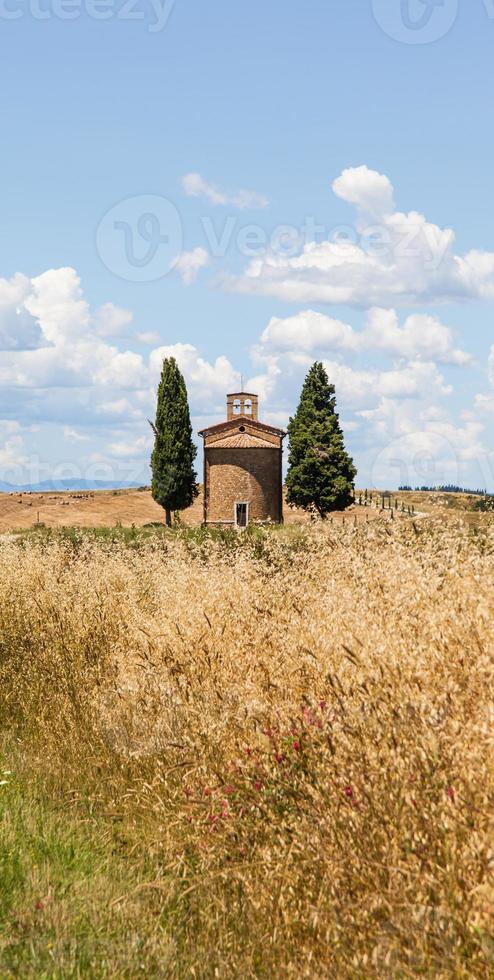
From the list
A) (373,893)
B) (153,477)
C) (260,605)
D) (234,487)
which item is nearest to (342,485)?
Result: (234,487)

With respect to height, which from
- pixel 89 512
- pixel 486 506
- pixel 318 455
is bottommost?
pixel 89 512

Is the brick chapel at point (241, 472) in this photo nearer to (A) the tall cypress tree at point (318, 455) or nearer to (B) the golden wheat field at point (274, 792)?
(A) the tall cypress tree at point (318, 455)

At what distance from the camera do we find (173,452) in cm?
5741

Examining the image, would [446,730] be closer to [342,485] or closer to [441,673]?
[441,673]

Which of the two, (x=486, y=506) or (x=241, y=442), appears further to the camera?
(x=241, y=442)

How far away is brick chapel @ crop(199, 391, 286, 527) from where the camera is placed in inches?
2124

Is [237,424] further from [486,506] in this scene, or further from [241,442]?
[486,506]

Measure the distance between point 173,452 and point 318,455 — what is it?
10.3 metres

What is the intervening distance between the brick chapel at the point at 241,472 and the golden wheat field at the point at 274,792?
46.0 metres

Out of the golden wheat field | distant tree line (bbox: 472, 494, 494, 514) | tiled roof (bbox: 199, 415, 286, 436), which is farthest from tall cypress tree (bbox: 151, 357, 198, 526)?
the golden wheat field

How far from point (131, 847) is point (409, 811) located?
103 inches

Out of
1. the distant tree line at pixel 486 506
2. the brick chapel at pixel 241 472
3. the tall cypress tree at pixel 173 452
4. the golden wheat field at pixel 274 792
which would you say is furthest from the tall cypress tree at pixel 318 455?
the golden wheat field at pixel 274 792

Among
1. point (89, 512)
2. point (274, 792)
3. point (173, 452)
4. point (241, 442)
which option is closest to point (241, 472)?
point (241, 442)

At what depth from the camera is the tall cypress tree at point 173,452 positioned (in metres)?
57.3
